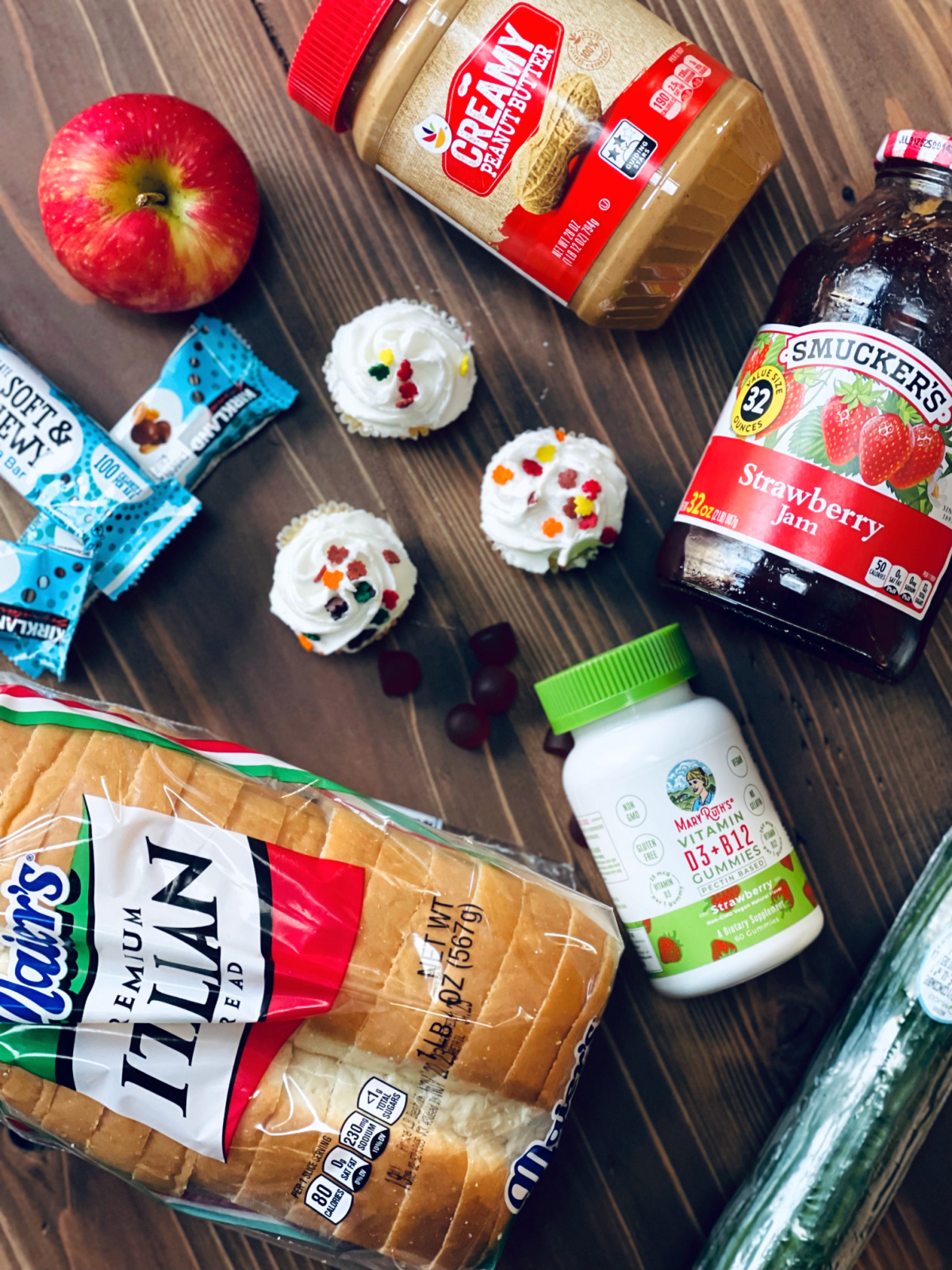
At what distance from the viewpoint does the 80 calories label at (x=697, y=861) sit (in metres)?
0.92

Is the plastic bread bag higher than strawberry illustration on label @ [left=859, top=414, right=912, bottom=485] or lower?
lower

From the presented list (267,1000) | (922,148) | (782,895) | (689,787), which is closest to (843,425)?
(922,148)

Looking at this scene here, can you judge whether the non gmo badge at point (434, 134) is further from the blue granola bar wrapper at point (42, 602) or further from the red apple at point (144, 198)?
the blue granola bar wrapper at point (42, 602)

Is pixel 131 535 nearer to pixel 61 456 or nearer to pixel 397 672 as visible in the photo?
pixel 61 456

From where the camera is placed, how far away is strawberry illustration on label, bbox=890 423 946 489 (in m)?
0.85

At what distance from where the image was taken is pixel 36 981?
29.3 inches

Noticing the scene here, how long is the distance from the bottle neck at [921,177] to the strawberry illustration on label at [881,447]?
0.26 meters

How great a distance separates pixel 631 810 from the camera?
0.92m

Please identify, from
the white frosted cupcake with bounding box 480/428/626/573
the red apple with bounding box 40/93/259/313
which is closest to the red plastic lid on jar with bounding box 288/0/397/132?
the red apple with bounding box 40/93/259/313

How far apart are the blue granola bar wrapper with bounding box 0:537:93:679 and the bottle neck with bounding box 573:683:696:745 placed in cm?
63

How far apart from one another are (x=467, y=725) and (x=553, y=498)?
0.30m

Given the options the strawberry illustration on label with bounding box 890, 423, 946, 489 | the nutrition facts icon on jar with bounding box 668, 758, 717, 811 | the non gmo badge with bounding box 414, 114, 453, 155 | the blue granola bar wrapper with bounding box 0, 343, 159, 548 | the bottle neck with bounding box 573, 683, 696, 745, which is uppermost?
the non gmo badge with bounding box 414, 114, 453, 155

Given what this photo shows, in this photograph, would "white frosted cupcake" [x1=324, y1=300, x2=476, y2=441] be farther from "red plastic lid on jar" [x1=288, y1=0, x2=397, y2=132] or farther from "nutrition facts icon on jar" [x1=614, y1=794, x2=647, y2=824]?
"nutrition facts icon on jar" [x1=614, y1=794, x2=647, y2=824]

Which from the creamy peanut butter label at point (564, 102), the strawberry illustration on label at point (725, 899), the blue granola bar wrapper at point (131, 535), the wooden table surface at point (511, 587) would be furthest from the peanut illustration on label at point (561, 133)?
the strawberry illustration on label at point (725, 899)
